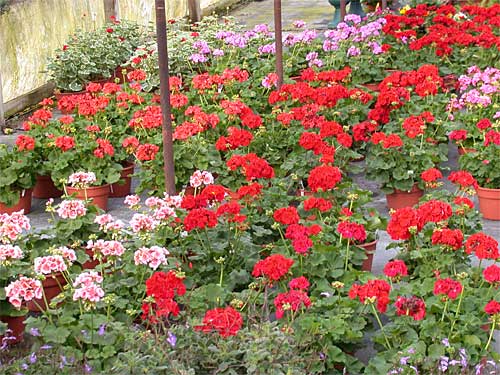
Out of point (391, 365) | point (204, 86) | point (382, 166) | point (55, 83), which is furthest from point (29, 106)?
point (391, 365)

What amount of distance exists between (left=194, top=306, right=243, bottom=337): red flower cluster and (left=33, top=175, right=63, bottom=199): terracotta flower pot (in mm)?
2981

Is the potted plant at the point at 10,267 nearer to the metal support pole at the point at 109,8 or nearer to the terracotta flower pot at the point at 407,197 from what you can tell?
the terracotta flower pot at the point at 407,197

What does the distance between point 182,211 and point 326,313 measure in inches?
40.7

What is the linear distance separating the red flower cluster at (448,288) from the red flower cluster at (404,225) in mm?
536

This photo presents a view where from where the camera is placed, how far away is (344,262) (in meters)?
4.08

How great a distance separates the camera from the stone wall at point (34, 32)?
8.03 m

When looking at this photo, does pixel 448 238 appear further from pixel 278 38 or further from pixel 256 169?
pixel 278 38

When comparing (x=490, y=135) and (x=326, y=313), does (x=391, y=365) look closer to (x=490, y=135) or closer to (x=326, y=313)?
(x=326, y=313)

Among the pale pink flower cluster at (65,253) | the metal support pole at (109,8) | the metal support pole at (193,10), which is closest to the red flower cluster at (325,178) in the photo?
the pale pink flower cluster at (65,253)

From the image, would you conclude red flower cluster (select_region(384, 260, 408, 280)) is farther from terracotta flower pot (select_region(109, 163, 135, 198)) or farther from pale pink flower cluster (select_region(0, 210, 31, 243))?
terracotta flower pot (select_region(109, 163, 135, 198))

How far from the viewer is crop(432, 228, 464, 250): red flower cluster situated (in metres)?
3.75

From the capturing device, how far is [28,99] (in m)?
8.23

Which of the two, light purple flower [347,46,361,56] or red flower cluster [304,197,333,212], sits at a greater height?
red flower cluster [304,197,333,212]

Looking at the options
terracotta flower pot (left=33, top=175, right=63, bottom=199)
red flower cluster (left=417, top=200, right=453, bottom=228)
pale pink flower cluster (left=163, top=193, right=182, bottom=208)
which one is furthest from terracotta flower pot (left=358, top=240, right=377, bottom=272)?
terracotta flower pot (left=33, top=175, right=63, bottom=199)
